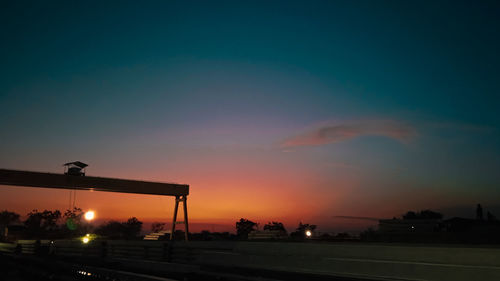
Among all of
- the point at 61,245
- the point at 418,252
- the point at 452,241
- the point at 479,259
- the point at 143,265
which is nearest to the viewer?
the point at 479,259

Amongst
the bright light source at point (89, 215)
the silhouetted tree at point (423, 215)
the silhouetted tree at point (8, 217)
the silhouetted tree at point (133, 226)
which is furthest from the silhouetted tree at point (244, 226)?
the silhouetted tree at point (8, 217)

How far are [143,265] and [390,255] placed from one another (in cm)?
890

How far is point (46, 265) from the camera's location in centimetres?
1602

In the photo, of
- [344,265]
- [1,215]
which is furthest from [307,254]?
[1,215]

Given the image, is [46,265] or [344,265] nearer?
[344,265]

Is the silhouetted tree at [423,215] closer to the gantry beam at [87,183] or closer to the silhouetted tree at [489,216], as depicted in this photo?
the silhouetted tree at [489,216]

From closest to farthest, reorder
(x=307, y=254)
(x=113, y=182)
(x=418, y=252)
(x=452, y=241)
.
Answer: (x=418, y=252), (x=307, y=254), (x=452, y=241), (x=113, y=182)

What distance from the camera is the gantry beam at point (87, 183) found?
28.4 metres

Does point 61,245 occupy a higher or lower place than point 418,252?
lower

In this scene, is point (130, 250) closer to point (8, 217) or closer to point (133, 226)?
point (133, 226)

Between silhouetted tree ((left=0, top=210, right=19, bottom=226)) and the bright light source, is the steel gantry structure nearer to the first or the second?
the bright light source

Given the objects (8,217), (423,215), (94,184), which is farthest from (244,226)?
(8,217)

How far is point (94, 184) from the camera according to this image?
102ft

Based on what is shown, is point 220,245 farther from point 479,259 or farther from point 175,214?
point 175,214
